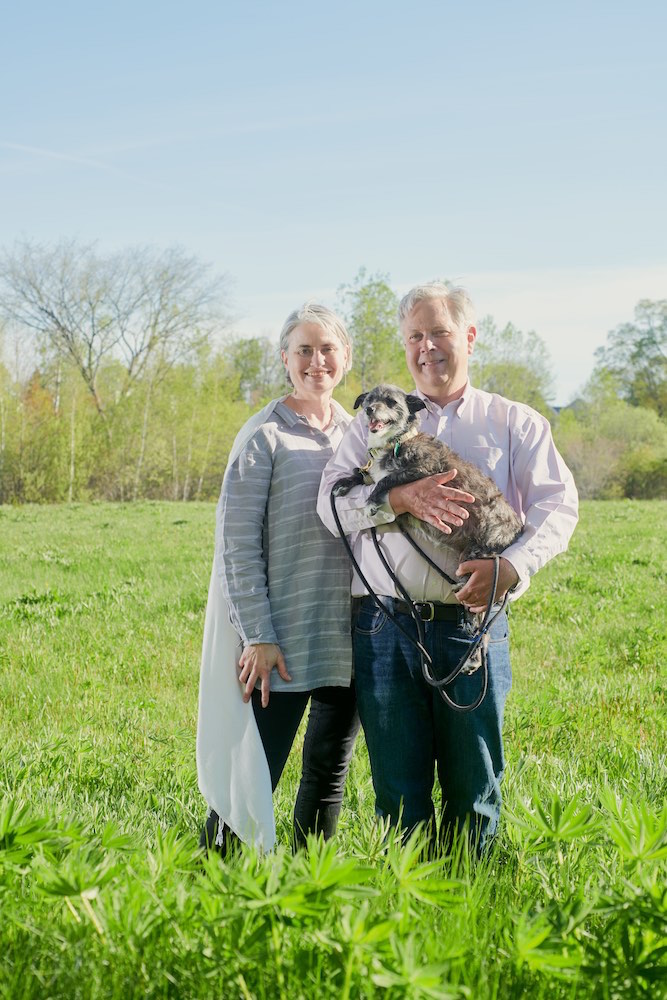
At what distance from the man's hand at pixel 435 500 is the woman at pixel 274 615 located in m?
0.60

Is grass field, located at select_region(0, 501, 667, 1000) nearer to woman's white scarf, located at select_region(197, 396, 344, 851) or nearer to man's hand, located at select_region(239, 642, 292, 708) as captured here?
woman's white scarf, located at select_region(197, 396, 344, 851)

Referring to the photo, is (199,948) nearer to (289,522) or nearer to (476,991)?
(476,991)

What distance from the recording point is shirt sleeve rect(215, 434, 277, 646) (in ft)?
12.5

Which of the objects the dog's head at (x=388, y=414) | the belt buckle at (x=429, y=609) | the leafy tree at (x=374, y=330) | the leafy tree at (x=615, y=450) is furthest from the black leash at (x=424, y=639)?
the leafy tree at (x=615, y=450)

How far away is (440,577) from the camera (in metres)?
3.46

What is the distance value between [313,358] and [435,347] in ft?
2.04

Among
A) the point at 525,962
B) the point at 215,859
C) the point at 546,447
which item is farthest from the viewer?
the point at 546,447

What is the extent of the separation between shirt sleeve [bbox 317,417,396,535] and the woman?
22 centimetres

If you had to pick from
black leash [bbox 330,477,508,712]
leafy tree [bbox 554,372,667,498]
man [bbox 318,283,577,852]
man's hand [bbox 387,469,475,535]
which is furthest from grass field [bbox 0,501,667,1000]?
leafy tree [bbox 554,372,667,498]

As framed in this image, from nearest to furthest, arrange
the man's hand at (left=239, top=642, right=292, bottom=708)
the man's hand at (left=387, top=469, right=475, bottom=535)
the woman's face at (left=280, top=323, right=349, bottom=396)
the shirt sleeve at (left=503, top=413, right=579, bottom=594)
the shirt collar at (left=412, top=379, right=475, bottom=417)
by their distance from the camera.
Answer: the man's hand at (left=387, top=469, right=475, bottom=535) → the shirt sleeve at (left=503, top=413, right=579, bottom=594) → the shirt collar at (left=412, top=379, right=475, bottom=417) → the man's hand at (left=239, top=642, right=292, bottom=708) → the woman's face at (left=280, top=323, right=349, bottom=396)

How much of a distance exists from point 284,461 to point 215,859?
1863 mm

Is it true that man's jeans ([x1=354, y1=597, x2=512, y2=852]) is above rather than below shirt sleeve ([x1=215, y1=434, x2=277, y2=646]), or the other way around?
below

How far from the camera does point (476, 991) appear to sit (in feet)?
7.10

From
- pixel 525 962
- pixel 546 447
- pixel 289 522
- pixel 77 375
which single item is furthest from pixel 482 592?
pixel 77 375
